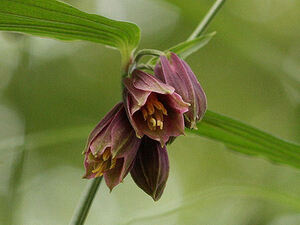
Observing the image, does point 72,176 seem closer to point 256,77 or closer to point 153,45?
point 153,45

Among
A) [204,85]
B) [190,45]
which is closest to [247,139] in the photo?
[190,45]

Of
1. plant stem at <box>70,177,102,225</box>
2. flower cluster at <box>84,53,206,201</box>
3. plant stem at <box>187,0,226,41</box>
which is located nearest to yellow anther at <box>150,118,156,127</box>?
flower cluster at <box>84,53,206,201</box>

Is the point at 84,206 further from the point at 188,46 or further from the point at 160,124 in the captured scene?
the point at 188,46

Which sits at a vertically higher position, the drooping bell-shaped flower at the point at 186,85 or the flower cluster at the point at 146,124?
the drooping bell-shaped flower at the point at 186,85

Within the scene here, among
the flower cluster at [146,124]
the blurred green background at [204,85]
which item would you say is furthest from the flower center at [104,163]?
the blurred green background at [204,85]

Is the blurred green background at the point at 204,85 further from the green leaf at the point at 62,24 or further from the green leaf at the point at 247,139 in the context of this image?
the green leaf at the point at 62,24

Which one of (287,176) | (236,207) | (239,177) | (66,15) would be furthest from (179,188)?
(66,15)
